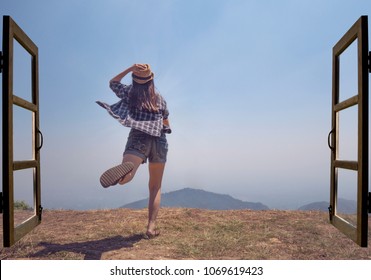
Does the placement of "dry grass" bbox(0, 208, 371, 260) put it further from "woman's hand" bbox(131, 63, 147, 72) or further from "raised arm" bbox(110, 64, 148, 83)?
"woman's hand" bbox(131, 63, 147, 72)

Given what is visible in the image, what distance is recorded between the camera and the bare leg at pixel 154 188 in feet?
17.5

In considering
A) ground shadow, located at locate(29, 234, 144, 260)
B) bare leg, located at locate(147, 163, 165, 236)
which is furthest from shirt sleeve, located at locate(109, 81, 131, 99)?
ground shadow, located at locate(29, 234, 144, 260)

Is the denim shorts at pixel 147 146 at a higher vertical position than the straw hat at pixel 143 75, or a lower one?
lower

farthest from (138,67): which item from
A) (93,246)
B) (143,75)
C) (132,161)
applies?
(93,246)

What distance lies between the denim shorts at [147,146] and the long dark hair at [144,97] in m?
0.32

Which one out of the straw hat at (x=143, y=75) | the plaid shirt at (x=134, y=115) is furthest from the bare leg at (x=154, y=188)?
the straw hat at (x=143, y=75)

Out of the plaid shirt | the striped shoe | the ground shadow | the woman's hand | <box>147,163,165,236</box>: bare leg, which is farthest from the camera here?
<box>147,163,165,236</box>: bare leg

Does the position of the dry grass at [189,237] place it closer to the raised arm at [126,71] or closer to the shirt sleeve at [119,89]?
the shirt sleeve at [119,89]

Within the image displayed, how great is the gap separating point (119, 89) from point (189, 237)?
2137 mm

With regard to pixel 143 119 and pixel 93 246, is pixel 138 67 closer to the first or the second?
pixel 143 119

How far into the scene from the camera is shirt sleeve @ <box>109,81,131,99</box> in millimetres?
5254

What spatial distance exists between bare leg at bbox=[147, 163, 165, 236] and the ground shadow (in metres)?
0.25

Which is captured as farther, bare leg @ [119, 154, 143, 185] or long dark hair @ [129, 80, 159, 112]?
long dark hair @ [129, 80, 159, 112]

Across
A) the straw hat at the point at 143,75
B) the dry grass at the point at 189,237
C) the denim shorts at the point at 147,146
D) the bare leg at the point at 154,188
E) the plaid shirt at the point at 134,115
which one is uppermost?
the straw hat at the point at 143,75
